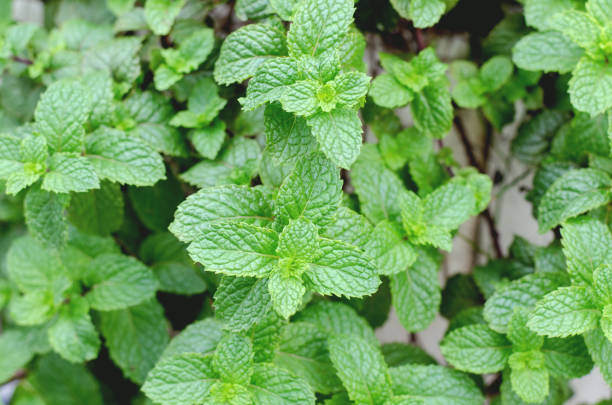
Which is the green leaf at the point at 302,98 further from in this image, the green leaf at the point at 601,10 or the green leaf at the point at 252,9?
the green leaf at the point at 601,10

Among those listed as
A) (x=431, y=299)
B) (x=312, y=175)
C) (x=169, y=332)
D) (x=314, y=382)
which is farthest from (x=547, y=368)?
(x=169, y=332)

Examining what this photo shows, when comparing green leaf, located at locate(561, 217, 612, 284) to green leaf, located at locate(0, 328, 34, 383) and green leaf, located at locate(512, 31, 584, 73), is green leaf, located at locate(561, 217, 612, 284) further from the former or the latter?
green leaf, located at locate(0, 328, 34, 383)

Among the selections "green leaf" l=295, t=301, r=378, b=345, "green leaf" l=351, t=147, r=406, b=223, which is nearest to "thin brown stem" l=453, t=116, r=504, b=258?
"green leaf" l=351, t=147, r=406, b=223

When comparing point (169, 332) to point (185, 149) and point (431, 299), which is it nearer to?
point (185, 149)

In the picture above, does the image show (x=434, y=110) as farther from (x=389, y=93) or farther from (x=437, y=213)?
(x=437, y=213)

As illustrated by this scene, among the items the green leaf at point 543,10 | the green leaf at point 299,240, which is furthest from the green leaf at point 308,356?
the green leaf at point 543,10

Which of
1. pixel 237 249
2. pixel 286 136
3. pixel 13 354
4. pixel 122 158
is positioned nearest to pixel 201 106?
pixel 122 158
